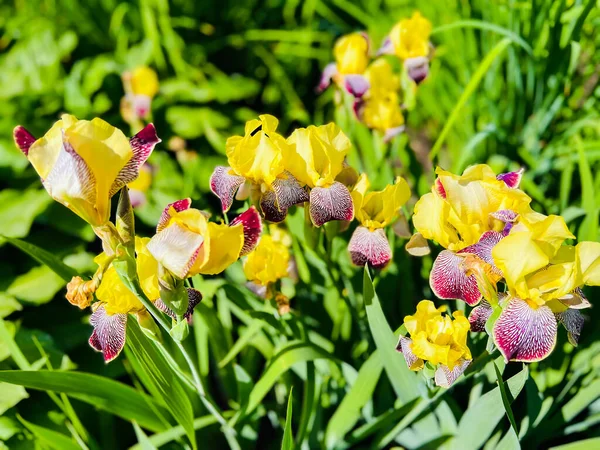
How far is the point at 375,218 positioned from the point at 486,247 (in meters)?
0.28

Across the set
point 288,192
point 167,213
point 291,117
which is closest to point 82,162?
point 167,213

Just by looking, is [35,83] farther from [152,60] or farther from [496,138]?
[496,138]

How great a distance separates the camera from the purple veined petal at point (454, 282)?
2.84 feet

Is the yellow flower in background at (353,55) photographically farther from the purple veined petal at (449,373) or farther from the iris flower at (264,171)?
the purple veined petal at (449,373)

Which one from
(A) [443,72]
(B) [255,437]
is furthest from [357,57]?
(B) [255,437]

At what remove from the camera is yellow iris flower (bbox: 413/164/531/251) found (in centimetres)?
88

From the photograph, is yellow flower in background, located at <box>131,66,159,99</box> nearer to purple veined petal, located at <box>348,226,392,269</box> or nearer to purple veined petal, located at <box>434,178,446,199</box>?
purple veined petal, located at <box>348,226,392,269</box>

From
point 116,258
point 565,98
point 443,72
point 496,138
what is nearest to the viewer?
point 116,258

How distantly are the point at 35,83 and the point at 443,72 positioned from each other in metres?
1.73

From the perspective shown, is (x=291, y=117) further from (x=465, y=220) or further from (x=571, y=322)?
(x=571, y=322)

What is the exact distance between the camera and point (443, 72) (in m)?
2.19

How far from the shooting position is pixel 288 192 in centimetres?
97

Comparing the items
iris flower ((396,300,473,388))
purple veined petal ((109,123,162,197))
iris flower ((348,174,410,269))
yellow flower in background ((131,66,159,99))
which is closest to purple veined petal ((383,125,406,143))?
iris flower ((348,174,410,269))

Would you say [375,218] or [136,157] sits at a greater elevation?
[136,157]
